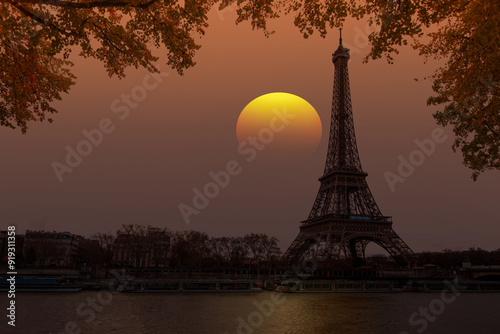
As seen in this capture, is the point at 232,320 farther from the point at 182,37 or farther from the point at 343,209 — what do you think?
the point at 343,209

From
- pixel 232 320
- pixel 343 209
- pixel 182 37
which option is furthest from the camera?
pixel 343 209

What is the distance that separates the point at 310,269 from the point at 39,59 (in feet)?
247

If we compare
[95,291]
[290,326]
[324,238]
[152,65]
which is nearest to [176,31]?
[152,65]

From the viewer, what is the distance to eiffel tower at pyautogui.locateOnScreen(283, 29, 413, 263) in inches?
2968

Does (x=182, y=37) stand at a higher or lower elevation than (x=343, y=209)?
lower

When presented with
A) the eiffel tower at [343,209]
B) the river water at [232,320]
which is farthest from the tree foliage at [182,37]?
the eiffel tower at [343,209]

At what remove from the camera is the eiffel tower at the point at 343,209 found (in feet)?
247

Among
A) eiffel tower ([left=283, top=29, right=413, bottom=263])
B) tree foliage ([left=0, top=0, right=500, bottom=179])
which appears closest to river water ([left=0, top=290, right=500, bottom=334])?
tree foliage ([left=0, top=0, right=500, bottom=179])

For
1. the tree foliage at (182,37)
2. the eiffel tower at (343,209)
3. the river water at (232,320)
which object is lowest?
the river water at (232,320)

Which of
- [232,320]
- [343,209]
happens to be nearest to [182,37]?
[232,320]

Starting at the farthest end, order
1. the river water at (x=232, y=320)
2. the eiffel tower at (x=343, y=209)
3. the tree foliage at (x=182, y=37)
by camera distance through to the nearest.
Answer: the eiffel tower at (x=343, y=209), the river water at (x=232, y=320), the tree foliage at (x=182, y=37)

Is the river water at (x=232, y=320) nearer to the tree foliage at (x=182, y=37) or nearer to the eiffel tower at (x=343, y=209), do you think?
the tree foliage at (x=182, y=37)

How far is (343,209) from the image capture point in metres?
79.8

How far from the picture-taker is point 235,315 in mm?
32125
